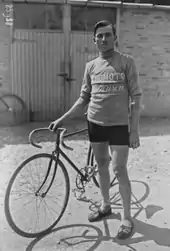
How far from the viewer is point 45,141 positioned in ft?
22.2

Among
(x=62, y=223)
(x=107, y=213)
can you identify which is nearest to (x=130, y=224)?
(x=107, y=213)

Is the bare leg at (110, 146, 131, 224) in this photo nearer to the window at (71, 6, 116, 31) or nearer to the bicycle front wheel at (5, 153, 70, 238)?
the bicycle front wheel at (5, 153, 70, 238)

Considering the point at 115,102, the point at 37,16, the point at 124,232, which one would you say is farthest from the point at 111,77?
the point at 37,16

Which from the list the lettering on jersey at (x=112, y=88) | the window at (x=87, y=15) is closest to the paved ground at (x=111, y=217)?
the lettering on jersey at (x=112, y=88)

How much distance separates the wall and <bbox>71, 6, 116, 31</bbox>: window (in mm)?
1601

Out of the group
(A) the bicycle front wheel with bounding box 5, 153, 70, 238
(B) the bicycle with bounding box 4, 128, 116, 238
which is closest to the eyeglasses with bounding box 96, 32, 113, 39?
(B) the bicycle with bounding box 4, 128, 116, 238

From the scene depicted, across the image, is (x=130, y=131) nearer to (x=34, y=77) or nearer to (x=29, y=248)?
(x=29, y=248)

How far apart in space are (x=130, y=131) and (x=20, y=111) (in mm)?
5434

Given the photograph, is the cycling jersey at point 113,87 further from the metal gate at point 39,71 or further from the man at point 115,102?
the metal gate at point 39,71

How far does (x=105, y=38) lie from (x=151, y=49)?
19.3ft

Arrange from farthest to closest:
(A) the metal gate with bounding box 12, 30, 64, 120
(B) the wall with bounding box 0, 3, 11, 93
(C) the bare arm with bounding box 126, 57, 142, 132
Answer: (A) the metal gate with bounding box 12, 30, 64, 120 → (B) the wall with bounding box 0, 3, 11, 93 → (C) the bare arm with bounding box 126, 57, 142, 132

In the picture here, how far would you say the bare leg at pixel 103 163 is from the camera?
345cm

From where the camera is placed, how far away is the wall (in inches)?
313

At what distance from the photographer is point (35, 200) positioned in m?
3.97
